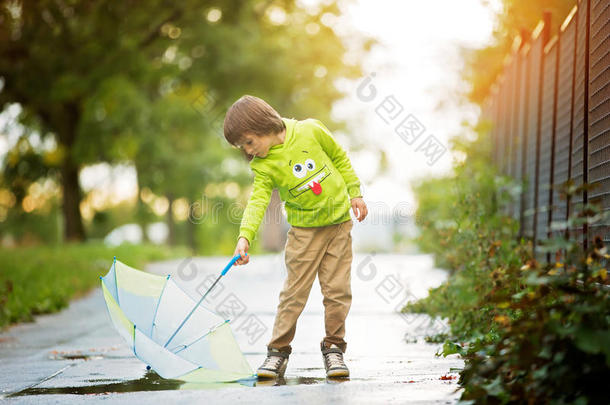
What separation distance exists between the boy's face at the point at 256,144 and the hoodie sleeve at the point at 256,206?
0.13 metres

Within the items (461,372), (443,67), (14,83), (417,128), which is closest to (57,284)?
(417,128)

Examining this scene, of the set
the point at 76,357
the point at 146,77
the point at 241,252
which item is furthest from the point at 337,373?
the point at 146,77

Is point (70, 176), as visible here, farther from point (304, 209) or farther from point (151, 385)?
point (151, 385)

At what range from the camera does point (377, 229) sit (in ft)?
81.7

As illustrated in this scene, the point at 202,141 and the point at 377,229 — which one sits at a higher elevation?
the point at 202,141

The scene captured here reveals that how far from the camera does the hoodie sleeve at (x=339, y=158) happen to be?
4562mm

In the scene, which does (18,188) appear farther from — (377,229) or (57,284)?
(57,284)

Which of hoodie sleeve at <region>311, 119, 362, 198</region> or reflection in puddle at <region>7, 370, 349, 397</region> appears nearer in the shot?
reflection in puddle at <region>7, 370, 349, 397</region>

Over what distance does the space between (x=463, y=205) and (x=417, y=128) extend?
4780 millimetres

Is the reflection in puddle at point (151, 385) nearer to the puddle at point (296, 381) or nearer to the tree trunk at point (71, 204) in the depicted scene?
the puddle at point (296, 381)

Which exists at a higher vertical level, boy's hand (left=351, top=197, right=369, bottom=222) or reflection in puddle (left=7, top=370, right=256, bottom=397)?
boy's hand (left=351, top=197, right=369, bottom=222)

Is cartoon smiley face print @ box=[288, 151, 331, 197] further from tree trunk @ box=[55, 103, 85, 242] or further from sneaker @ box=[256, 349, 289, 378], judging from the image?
tree trunk @ box=[55, 103, 85, 242]

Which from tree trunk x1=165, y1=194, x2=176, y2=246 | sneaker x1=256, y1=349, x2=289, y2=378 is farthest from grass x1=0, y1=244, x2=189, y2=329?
tree trunk x1=165, y1=194, x2=176, y2=246

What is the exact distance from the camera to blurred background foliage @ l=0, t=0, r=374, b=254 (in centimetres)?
1395
